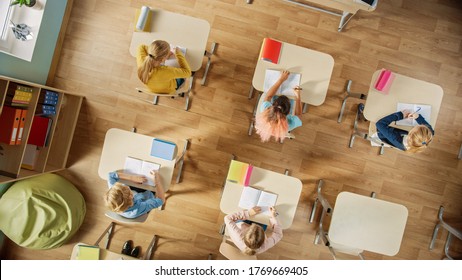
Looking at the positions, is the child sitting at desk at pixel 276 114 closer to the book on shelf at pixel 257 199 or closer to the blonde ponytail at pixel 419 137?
the book on shelf at pixel 257 199

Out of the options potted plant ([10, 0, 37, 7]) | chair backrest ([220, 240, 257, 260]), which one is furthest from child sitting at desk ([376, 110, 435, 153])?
potted plant ([10, 0, 37, 7])

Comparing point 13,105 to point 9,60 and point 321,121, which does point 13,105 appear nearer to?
point 9,60

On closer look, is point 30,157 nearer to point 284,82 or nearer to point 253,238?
point 253,238

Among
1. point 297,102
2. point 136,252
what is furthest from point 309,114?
point 136,252

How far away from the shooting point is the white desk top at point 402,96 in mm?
2641

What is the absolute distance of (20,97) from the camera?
247 cm

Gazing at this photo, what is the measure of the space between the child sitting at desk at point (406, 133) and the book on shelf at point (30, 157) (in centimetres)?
301

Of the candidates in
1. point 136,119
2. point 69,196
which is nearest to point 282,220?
point 136,119

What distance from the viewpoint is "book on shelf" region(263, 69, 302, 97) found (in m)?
2.62

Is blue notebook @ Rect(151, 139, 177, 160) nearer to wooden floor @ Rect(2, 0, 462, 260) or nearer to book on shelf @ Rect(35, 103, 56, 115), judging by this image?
wooden floor @ Rect(2, 0, 462, 260)

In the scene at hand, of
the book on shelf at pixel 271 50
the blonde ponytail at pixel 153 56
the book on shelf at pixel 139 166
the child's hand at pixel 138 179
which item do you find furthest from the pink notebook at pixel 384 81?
the child's hand at pixel 138 179

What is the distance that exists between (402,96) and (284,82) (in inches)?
38.9

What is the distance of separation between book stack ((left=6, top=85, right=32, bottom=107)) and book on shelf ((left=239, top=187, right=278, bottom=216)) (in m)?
1.87

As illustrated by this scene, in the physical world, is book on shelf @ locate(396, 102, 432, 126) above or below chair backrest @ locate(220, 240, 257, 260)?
above
